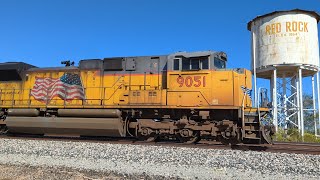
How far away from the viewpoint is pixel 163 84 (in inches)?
415

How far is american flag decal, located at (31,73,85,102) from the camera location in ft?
38.9

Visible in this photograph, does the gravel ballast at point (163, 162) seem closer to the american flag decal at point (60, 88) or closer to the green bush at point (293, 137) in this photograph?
the american flag decal at point (60, 88)

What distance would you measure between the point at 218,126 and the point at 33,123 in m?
6.76

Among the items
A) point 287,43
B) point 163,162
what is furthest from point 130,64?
point 287,43

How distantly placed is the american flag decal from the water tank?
12.6m

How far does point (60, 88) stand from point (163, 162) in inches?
273

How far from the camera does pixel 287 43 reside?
19.2 m

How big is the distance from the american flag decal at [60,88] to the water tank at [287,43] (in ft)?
41.4

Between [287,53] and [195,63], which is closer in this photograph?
[195,63]

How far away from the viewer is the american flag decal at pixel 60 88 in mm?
11844

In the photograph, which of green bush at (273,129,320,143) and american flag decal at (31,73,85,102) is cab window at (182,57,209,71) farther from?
green bush at (273,129,320,143)

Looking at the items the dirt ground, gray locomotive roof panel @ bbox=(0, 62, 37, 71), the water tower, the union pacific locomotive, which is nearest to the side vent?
the union pacific locomotive

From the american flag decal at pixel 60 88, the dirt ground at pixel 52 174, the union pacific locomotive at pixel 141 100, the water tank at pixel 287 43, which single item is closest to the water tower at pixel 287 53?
the water tank at pixel 287 43

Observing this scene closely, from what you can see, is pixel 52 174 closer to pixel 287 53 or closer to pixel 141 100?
pixel 141 100
